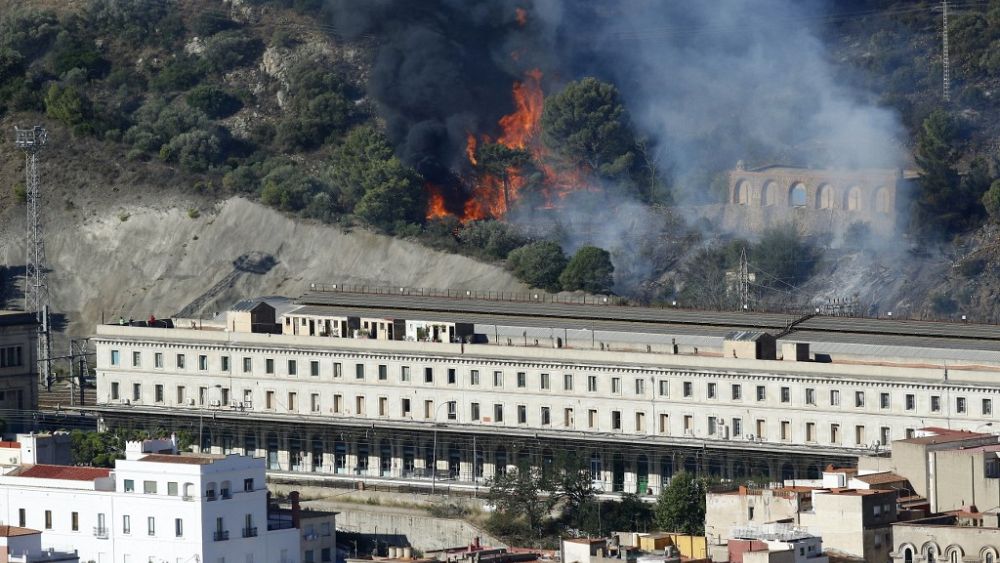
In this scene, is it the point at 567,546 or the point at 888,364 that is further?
the point at 888,364

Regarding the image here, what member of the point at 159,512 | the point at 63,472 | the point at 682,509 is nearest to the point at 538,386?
the point at 682,509

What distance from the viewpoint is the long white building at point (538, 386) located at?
561ft

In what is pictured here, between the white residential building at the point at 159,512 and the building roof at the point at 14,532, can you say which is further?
the white residential building at the point at 159,512

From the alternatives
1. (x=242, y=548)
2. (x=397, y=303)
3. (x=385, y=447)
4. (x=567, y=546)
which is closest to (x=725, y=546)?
(x=567, y=546)

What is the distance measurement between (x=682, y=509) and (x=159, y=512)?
81.4ft

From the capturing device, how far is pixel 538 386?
181 metres

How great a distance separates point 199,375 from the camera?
191 meters

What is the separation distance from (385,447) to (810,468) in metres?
24.1

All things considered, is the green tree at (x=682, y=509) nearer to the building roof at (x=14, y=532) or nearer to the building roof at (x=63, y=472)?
the building roof at (x=63, y=472)

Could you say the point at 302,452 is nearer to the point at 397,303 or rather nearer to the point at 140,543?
the point at 397,303

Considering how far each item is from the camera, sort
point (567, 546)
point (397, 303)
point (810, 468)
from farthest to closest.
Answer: point (397, 303) < point (810, 468) < point (567, 546)

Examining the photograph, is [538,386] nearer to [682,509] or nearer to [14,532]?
[682,509]

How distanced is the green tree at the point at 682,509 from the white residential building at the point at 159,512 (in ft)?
57.8

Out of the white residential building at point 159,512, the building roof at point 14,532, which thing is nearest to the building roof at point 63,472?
the white residential building at point 159,512
